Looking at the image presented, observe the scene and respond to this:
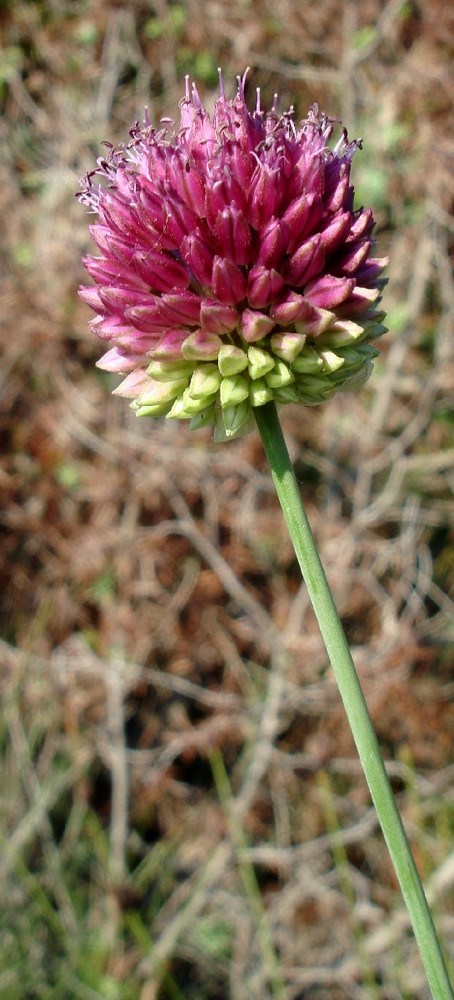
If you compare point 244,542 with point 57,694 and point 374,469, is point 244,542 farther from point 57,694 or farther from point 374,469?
point 57,694

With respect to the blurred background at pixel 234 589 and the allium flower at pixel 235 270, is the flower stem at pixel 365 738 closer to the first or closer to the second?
the allium flower at pixel 235 270

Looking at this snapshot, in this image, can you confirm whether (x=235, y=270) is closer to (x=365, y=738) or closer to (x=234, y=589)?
(x=365, y=738)

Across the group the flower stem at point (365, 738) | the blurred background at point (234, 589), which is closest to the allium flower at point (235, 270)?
the flower stem at point (365, 738)

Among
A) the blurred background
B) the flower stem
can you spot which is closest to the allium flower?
the flower stem

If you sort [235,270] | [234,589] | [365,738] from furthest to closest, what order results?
1. [234,589]
2. [235,270]
3. [365,738]

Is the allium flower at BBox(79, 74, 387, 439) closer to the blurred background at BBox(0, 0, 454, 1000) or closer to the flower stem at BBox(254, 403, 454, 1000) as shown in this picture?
the flower stem at BBox(254, 403, 454, 1000)

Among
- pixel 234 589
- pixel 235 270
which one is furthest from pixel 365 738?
pixel 234 589
